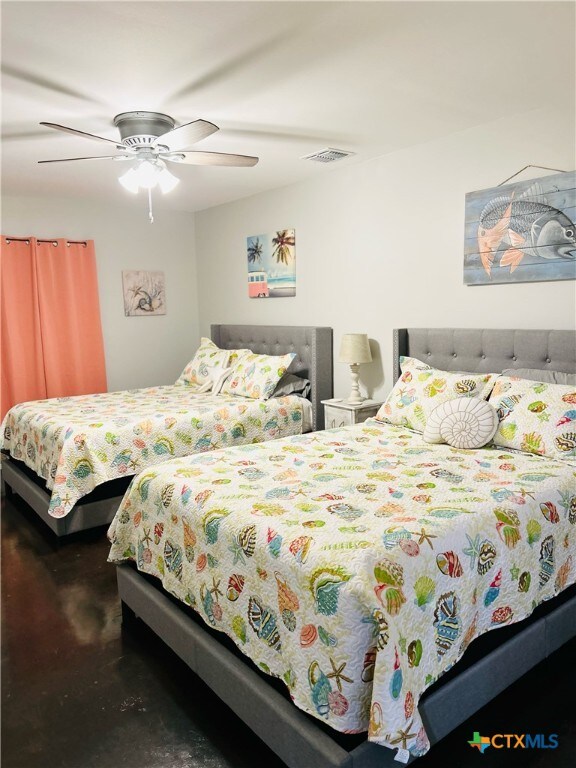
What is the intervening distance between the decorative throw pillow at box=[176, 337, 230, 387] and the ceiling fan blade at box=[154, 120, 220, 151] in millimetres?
2323

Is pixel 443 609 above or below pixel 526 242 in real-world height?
below

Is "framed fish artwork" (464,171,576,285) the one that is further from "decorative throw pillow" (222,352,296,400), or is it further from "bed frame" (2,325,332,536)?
"decorative throw pillow" (222,352,296,400)

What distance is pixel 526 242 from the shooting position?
2996 millimetres

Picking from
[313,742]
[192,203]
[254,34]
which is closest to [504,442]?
[313,742]

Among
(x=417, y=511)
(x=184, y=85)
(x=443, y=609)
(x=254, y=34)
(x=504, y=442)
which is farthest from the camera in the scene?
(x=504, y=442)

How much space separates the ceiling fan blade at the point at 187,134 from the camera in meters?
2.37

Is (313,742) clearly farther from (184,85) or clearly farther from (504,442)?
(184,85)

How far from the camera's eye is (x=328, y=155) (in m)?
3.71

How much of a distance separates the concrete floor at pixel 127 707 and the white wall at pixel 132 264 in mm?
3191

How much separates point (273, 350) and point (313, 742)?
11.8 ft

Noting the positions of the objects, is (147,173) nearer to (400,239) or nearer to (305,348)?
(400,239)

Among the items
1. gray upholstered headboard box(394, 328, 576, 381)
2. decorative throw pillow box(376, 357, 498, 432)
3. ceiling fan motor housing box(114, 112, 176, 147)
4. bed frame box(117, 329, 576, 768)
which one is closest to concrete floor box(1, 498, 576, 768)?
bed frame box(117, 329, 576, 768)

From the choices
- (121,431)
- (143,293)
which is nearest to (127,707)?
(121,431)

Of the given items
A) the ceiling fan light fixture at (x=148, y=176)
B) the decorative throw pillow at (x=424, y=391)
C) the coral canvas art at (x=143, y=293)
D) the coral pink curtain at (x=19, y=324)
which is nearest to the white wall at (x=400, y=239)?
the decorative throw pillow at (x=424, y=391)
